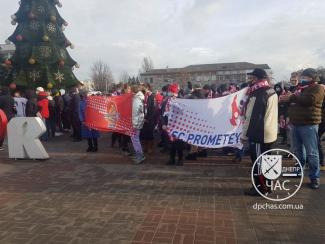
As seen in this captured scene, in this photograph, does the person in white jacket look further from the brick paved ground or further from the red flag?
the brick paved ground

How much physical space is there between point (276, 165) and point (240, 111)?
2107 millimetres

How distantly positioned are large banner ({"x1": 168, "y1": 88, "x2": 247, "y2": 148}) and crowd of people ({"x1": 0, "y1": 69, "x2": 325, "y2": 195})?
0.30 meters

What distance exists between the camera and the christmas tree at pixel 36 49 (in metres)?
19.2

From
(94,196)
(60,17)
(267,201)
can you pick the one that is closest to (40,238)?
(94,196)

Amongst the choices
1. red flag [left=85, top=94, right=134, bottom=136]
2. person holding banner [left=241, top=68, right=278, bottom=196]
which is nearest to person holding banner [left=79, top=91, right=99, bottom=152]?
red flag [left=85, top=94, right=134, bottom=136]

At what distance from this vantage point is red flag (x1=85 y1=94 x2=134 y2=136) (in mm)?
9609

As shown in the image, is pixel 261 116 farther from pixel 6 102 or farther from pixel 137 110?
pixel 6 102

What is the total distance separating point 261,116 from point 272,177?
105cm

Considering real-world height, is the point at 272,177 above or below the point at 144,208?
above

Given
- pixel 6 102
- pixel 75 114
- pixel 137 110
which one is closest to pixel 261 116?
pixel 137 110

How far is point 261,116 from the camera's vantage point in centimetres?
594

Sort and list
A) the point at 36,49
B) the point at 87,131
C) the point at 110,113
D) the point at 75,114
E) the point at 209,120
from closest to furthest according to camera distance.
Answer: the point at 209,120 < the point at 110,113 < the point at 87,131 < the point at 75,114 < the point at 36,49

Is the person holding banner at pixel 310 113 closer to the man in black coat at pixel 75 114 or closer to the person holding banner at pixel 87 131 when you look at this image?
the person holding banner at pixel 87 131

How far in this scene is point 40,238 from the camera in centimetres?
436
